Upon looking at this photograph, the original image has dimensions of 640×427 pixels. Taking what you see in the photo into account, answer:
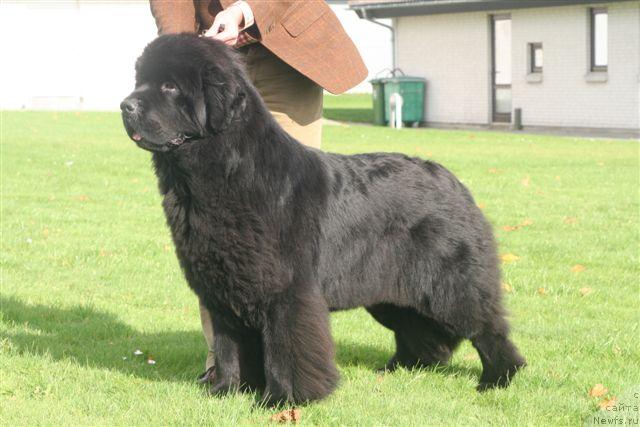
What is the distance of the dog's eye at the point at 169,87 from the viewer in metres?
4.62

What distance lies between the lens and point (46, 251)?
31.3 feet

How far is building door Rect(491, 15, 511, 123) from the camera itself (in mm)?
29234

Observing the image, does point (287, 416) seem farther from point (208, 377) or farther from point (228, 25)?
point (228, 25)

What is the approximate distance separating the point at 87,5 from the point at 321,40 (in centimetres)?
3760

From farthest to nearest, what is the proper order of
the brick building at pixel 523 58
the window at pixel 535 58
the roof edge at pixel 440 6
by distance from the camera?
1. the window at pixel 535 58
2. the roof edge at pixel 440 6
3. the brick building at pixel 523 58

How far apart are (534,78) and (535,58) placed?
0.96m

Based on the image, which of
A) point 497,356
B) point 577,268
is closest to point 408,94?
point 577,268

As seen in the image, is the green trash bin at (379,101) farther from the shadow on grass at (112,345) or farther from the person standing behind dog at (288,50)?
the person standing behind dog at (288,50)

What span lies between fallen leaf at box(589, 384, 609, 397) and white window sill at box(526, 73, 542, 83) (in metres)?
23.1

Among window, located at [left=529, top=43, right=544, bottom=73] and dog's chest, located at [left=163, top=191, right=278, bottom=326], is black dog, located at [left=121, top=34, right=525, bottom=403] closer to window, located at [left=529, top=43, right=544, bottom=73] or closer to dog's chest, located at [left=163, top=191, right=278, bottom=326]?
dog's chest, located at [left=163, top=191, right=278, bottom=326]

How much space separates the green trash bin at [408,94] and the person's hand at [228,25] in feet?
81.3

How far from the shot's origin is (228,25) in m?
5.19

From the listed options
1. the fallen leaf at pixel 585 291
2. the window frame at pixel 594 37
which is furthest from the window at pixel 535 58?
the fallen leaf at pixel 585 291

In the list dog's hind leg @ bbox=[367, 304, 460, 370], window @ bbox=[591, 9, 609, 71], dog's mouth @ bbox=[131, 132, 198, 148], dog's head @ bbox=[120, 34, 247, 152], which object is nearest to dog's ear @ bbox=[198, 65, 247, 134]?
dog's head @ bbox=[120, 34, 247, 152]
